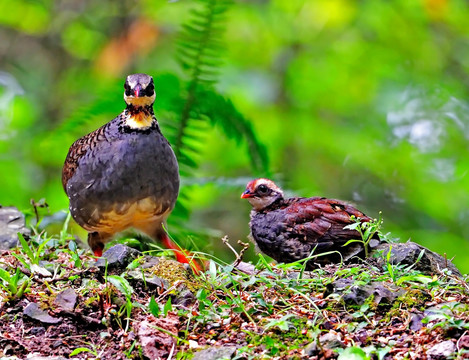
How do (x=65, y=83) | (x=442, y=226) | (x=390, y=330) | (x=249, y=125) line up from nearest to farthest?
(x=390, y=330), (x=249, y=125), (x=442, y=226), (x=65, y=83)

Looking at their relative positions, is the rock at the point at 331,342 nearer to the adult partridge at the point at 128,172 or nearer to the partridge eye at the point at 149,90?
the adult partridge at the point at 128,172

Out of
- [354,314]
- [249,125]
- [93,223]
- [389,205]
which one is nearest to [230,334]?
[354,314]

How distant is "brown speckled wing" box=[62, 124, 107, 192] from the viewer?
4.39 metres

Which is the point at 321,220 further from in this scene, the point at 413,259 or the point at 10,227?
the point at 10,227

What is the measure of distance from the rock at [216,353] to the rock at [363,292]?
606 mm

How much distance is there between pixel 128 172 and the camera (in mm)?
4168

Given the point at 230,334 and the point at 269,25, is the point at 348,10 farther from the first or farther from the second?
the point at 230,334

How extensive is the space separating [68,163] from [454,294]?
2820mm

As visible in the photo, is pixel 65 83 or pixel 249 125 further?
pixel 65 83

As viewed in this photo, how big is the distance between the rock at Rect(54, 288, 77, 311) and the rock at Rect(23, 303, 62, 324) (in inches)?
2.7

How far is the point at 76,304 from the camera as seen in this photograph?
301cm

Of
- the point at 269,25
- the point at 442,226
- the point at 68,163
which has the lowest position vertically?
the point at 442,226

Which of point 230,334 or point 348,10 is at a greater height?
point 348,10

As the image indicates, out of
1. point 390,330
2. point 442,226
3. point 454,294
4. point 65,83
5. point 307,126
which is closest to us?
point 390,330
